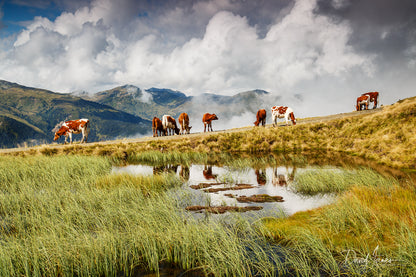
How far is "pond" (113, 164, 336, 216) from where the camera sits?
32.2 ft

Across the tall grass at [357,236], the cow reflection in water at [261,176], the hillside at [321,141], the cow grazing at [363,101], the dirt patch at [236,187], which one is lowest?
the tall grass at [357,236]

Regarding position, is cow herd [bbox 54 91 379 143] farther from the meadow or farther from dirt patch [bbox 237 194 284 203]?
dirt patch [bbox 237 194 284 203]

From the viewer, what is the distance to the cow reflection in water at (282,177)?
1403 cm

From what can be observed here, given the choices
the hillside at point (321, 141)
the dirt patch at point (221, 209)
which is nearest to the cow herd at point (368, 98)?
the hillside at point (321, 141)

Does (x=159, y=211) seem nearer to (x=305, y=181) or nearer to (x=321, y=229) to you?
(x=321, y=229)

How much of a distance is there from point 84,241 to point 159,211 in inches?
110

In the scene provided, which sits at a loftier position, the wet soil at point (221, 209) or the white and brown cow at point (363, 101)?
the white and brown cow at point (363, 101)

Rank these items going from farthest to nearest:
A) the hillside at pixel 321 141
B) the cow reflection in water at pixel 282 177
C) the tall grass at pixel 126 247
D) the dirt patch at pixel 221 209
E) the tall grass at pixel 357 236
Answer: the hillside at pixel 321 141 < the cow reflection in water at pixel 282 177 < the dirt patch at pixel 221 209 < the tall grass at pixel 126 247 < the tall grass at pixel 357 236

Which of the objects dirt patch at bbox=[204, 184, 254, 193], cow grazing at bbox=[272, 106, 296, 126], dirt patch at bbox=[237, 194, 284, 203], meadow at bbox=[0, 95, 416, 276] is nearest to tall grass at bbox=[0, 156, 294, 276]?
meadow at bbox=[0, 95, 416, 276]

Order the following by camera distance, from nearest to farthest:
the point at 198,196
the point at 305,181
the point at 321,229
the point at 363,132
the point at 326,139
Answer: the point at 321,229 < the point at 198,196 < the point at 305,181 < the point at 363,132 < the point at 326,139

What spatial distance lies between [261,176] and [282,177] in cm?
143

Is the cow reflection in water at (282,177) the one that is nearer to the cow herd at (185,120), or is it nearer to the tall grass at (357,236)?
the tall grass at (357,236)

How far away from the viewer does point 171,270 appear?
5.64 m

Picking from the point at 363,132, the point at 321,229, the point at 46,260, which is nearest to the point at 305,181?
the point at 321,229
